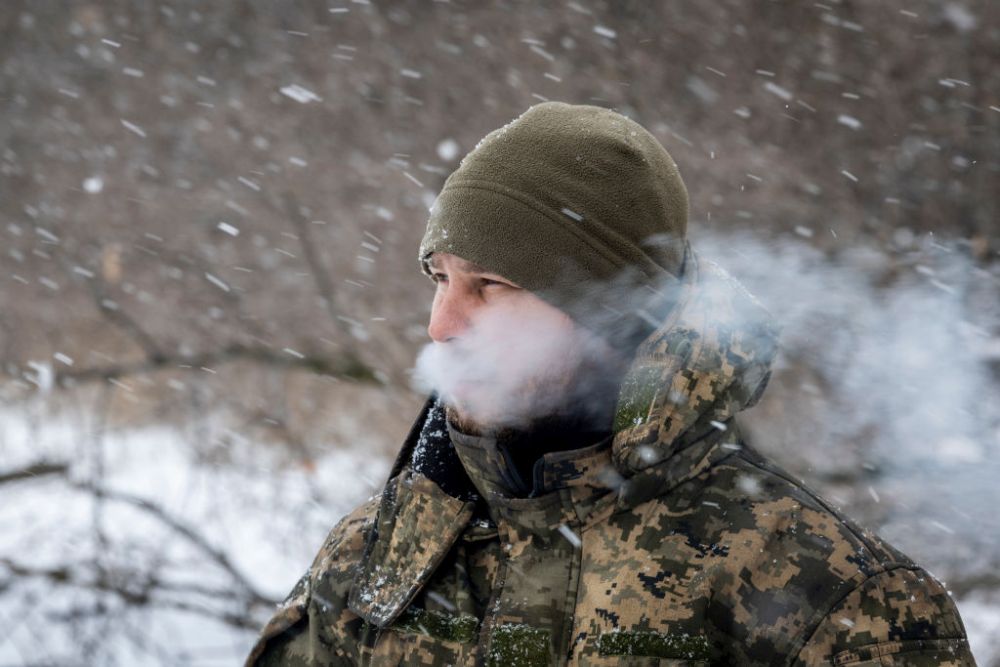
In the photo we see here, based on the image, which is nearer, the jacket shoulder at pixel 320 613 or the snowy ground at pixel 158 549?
the jacket shoulder at pixel 320 613

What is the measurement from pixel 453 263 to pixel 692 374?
0.42 metres

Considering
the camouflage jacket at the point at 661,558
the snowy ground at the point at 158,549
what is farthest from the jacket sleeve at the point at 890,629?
the snowy ground at the point at 158,549

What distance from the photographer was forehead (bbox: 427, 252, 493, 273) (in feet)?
4.90

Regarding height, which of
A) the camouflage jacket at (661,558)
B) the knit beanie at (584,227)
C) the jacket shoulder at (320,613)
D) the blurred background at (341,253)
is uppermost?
the knit beanie at (584,227)

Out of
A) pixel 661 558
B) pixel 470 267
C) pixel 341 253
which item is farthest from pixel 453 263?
pixel 341 253

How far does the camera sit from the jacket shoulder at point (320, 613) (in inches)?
62.0

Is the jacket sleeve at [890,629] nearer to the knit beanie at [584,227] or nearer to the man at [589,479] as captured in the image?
the man at [589,479]

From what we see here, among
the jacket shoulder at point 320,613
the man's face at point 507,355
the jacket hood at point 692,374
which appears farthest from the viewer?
A: the jacket shoulder at point 320,613

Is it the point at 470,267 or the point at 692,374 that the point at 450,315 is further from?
the point at 692,374

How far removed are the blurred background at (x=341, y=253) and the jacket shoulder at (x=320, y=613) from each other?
97.7 inches

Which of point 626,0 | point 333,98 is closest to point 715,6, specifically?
point 626,0

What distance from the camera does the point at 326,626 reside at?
1579 millimetres

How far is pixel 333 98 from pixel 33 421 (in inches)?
88.1

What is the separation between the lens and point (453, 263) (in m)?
1.51
